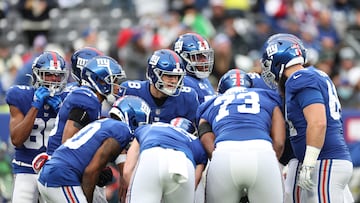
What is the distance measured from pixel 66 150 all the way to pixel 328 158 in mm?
2031

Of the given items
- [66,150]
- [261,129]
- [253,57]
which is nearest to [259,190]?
[261,129]

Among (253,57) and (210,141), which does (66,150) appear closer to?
(210,141)

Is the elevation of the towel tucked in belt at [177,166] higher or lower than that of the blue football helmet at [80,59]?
lower

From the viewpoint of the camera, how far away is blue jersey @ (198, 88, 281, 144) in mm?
7699

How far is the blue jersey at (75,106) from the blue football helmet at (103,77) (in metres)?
0.15

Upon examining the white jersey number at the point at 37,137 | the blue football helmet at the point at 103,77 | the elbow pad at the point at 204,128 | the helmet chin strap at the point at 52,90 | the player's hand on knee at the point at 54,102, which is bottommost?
the white jersey number at the point at 37,137

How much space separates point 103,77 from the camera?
8.49 m

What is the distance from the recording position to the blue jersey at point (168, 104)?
8.91 meters

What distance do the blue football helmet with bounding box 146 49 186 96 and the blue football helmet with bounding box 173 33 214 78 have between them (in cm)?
65

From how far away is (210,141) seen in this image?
7.99 m

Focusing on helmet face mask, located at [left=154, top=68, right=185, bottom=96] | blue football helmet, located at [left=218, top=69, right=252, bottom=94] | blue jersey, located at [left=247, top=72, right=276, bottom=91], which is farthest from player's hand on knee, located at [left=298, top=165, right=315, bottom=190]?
blue jersey, located at [left=247, top=72, right=276, bottom=91]

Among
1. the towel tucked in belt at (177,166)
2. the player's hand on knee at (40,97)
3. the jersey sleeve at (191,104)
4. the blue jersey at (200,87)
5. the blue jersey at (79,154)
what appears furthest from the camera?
the blue jersey at (200,87)

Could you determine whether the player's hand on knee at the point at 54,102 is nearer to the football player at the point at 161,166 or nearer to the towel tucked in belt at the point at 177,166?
the football player at the point at 161,166

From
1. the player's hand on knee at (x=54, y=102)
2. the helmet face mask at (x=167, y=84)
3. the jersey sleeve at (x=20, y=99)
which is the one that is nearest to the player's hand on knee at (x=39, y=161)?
the player's hand on knee at (x=54, y=102)
